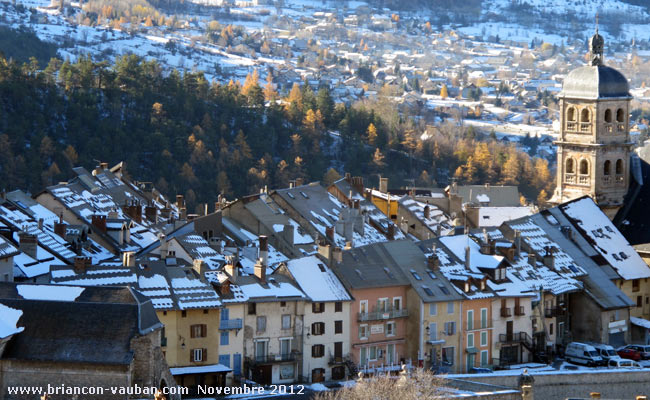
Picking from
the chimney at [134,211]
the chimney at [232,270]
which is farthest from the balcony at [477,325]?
the chimney at [134,211]

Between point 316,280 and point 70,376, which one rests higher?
point 70,376

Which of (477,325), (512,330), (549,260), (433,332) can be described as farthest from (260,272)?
(549,260)

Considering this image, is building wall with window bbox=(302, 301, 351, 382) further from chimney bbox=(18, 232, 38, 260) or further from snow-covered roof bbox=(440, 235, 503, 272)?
chimney bbox=(18, 232, 38, 260)

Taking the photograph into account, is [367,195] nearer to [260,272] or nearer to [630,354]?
[630,354]

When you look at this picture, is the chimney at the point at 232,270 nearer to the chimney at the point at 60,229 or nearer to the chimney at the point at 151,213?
the chimney at the point at 60,229

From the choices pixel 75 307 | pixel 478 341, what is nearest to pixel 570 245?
pixel 478 341

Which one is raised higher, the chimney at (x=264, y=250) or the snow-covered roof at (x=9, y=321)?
the snow-covered roof at (x=9, y=321)
